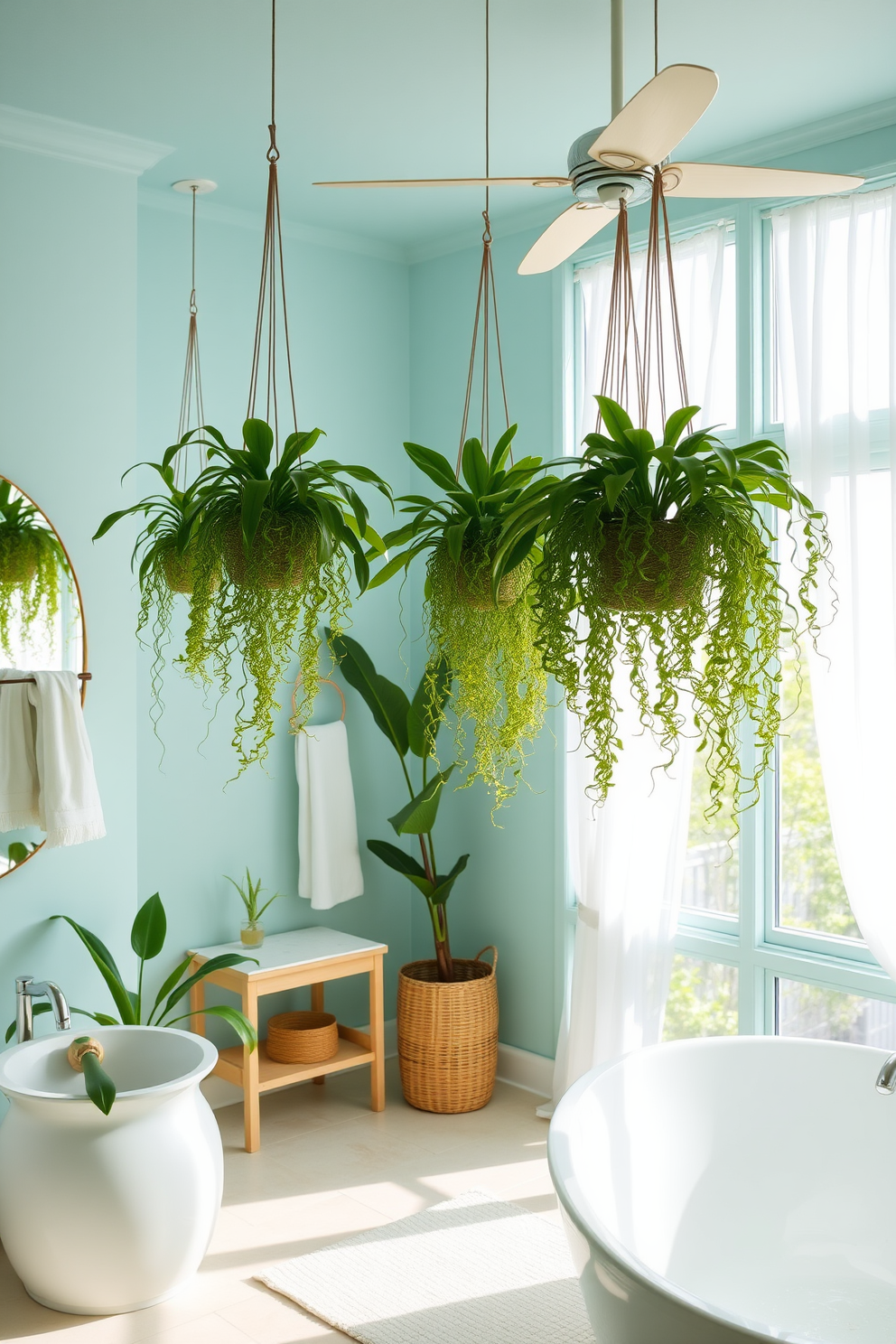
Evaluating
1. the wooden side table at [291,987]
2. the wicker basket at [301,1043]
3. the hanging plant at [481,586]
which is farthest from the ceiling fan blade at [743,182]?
the wicker basket at [301,1043]

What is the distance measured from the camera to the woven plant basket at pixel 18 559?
3.08 meters

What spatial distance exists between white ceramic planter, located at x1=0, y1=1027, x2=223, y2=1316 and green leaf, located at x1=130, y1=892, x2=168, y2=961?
0.49 meters

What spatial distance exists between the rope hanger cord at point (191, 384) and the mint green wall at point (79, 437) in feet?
1.50

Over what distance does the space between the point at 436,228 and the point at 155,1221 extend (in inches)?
127

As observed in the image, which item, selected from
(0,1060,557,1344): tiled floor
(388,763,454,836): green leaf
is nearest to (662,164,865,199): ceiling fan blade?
(388,763,454,836): green leaf

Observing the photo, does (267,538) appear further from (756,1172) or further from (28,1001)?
(756,1172)

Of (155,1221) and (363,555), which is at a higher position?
(363,555)

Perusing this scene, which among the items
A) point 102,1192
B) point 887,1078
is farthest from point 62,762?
point 887,1078

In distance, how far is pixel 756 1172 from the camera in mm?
2840

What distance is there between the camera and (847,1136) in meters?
2.80

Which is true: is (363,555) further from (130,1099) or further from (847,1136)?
(847,1136)

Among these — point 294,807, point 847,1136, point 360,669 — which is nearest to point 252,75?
point 360,669

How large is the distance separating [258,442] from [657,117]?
26.4 inches

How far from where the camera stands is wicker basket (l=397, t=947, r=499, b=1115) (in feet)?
12.8
